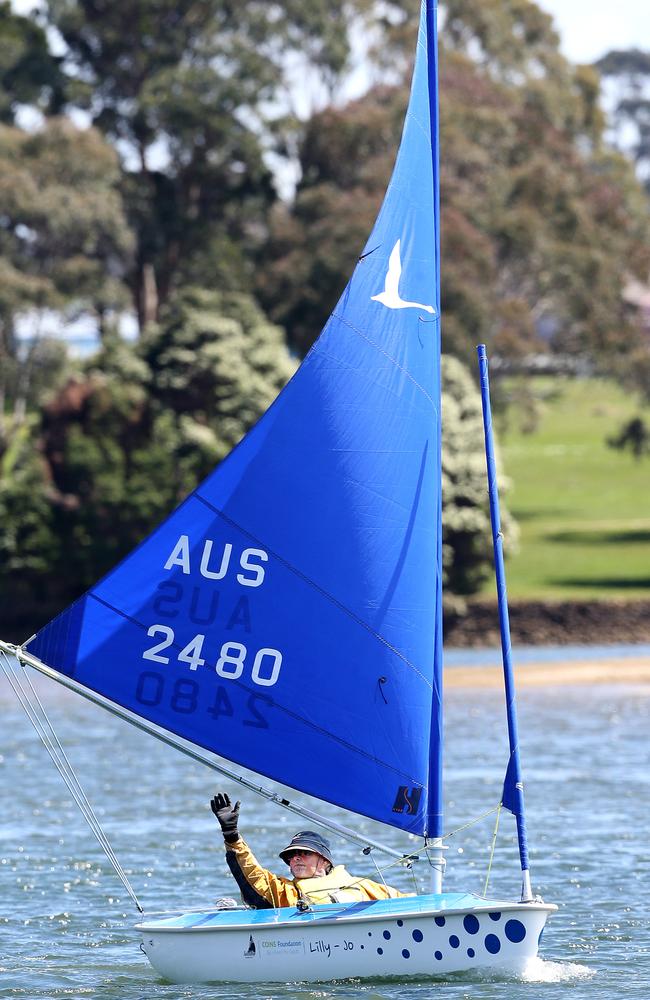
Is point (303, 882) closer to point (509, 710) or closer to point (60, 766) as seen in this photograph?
point (509, 710)

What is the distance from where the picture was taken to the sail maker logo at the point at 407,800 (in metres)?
16.2

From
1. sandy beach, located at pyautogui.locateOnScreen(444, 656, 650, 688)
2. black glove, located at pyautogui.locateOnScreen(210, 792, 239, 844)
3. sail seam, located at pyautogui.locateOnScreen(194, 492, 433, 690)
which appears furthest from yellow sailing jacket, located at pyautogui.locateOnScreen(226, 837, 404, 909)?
sandy beach, located at pyautogui.locateOnScreen(444, 656, 650, 688)

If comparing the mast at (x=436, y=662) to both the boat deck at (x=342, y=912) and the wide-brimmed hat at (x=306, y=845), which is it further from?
the wide-brimmed hat at (x=306, y=845)

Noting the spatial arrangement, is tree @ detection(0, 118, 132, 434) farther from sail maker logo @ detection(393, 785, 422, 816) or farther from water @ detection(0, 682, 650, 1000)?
sail maker logo @ detection(393, 785, 422, 816)

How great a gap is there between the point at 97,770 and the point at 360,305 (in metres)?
21.3

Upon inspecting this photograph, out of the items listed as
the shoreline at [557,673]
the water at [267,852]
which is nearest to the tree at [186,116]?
the shoreline at [557,673]

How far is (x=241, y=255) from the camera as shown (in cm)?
8119

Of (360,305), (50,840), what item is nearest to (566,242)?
(50,840)

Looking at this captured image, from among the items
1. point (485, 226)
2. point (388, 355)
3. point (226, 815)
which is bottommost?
point (226, 815)

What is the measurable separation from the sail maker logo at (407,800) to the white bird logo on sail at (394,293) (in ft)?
14.3

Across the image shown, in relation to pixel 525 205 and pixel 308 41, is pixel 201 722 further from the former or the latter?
pixel 308 41

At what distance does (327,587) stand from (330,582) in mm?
63

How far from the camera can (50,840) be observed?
27172mm

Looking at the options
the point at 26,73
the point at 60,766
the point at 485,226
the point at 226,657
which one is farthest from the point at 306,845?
the point at 26,73
